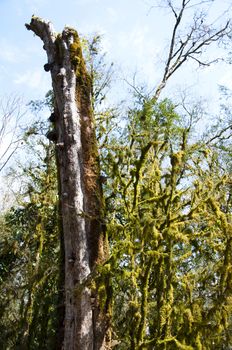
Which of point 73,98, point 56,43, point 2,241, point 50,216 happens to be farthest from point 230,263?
point 2,241

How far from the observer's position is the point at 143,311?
161 inches

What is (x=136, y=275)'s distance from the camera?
13.6 feet

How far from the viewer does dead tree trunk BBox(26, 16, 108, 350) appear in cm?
471

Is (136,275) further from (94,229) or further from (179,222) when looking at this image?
(94,229)

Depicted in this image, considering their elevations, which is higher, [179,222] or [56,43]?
[56,43]

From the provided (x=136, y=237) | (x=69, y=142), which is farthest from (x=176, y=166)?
(x=69, y=142)

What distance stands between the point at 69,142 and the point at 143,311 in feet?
8.22

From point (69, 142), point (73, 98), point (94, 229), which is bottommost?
point (94, 229)

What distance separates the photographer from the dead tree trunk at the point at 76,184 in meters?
4.71

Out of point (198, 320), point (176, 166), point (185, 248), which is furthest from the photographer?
point (185, 248)

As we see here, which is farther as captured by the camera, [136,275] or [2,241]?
[2,241]

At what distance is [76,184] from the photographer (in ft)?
17.4

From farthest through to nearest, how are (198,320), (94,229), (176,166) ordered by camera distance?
(94,229), (176,166), (198,320)

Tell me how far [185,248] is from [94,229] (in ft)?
5.95
